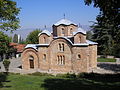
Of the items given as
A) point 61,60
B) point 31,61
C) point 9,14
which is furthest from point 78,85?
point 31,61

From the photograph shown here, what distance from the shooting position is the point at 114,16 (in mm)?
13000

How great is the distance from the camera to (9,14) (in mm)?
12703

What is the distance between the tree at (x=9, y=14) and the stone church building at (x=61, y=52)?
16.9m

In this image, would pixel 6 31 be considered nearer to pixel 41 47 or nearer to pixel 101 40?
pixel 41 47

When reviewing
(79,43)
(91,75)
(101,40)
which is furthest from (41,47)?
(101,40)

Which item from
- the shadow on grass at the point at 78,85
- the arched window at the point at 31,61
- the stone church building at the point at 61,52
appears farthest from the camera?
the arched window at the point at 31,61

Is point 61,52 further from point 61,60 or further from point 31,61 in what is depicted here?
point 31,61

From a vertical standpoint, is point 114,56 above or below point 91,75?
above

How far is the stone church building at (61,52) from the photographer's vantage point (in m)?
29.1

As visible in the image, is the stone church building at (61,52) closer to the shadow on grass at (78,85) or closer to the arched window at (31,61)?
the arched window at (31,61)

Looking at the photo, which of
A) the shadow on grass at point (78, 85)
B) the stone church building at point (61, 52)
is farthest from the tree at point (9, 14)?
the stone church building at point (61, 52)

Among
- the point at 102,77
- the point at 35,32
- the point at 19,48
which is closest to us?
the point at 102,77

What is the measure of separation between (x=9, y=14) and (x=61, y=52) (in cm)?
1847

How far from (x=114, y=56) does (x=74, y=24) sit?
907 inches
